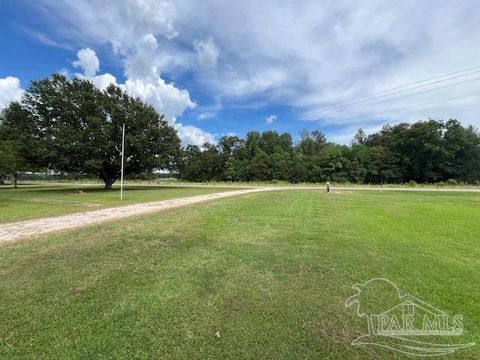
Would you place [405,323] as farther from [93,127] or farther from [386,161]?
[386,161]

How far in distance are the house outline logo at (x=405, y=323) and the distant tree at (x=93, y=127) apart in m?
27.5

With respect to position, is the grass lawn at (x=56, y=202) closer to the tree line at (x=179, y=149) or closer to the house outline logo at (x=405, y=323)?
the tree line at (x=179, y=149)

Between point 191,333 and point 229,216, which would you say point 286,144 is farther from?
point 191,333

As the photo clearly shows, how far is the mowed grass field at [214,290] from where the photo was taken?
105 inches

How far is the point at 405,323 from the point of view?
3.11 metres

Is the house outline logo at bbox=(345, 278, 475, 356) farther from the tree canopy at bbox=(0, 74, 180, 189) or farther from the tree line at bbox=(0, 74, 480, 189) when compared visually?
the tree canopy at bbox=(0, 74, 180, 189)

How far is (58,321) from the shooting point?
3020mm

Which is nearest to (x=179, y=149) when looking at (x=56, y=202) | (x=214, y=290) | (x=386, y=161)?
(x=56, y=202)

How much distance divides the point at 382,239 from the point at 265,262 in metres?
3.42

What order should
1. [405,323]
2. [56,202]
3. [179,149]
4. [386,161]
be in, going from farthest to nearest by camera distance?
[386,161] < [179,149] < [56,202] < [405,323]

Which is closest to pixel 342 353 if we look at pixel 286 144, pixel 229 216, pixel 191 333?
pixel 191 333

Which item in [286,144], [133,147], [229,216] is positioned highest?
[286,144]

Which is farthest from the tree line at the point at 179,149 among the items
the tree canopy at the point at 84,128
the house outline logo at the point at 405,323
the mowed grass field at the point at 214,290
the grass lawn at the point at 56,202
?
the house outline logo at the point at 405,323

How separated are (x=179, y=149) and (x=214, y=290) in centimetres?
3075
